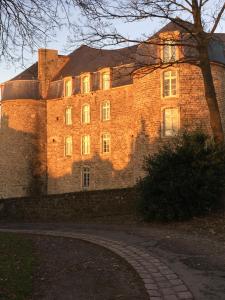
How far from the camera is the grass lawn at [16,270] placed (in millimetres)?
5746

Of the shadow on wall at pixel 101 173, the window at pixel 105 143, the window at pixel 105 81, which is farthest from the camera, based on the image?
the window at pixel 105 81

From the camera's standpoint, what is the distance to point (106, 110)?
1583 inches

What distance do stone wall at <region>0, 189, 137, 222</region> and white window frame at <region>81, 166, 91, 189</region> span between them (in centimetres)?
1688

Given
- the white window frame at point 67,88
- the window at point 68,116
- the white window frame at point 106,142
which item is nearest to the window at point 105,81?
the white window frame at point 106,142

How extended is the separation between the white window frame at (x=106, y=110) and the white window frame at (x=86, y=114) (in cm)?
172

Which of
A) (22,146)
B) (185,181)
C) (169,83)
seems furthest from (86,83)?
(185,181)

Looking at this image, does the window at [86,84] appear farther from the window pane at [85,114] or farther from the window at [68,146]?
the window at [68,146]

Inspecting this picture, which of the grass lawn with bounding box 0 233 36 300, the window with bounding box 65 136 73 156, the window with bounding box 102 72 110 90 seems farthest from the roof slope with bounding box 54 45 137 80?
the grass lawn with bounding box 0 233 36 300

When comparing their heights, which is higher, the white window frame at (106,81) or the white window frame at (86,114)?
the white window frame at (106,81)

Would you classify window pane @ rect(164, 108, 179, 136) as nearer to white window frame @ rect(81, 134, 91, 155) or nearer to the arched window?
white window frame @ rect(81, 134, 91, 155)

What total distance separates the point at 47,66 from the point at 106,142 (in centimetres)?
1136

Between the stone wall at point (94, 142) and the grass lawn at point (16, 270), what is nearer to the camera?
the grass lawn at point (16, 270)

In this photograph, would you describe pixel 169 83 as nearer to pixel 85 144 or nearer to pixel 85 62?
pixel 85 144

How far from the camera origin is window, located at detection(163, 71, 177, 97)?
28.7 meters
